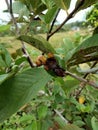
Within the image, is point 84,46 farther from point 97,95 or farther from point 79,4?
point 97,95

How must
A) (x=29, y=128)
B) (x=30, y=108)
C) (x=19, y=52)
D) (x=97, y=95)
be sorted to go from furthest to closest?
(x=30, y=108), (x=97, y=95), (x=29, y=128), (x=19, y=52)

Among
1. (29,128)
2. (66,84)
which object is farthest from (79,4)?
(29,128)

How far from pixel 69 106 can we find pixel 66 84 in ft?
2.22

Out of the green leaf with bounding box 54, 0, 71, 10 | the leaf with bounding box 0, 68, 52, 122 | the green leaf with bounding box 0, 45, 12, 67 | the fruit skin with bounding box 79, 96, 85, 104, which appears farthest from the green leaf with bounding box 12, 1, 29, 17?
the fruit skin with bounding box 79, 96, 85, 104

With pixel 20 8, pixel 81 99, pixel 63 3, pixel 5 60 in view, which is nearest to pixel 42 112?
pixel 81 99

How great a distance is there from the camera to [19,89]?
0.68 metres

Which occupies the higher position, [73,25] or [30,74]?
[30,74]

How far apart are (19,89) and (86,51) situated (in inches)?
5.9

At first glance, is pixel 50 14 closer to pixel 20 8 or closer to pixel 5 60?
pixel 5 60

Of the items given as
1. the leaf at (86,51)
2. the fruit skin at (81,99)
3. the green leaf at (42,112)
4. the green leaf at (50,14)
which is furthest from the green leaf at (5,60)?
the fruit skin at (81,99)

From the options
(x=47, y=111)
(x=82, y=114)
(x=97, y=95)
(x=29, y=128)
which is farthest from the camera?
(x=82, y=114)

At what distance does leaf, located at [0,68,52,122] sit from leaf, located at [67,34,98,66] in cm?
6

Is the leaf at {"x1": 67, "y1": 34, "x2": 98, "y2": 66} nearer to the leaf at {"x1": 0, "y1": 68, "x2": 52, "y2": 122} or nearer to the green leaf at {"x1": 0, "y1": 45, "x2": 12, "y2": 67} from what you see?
the leaf at {"x1": 0, "y1": 68, "x2": 52, "y2": 122}

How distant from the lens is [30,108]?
8.82 feet
